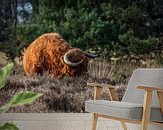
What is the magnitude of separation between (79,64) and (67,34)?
48 centimetres

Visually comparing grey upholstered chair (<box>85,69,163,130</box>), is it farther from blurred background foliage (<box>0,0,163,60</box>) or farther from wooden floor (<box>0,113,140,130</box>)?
blurred background foliage (<box>0,0,163,60</box>)

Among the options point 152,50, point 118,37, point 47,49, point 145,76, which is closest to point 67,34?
point 47,49

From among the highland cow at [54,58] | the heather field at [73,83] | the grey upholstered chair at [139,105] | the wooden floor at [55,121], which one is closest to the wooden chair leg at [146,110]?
the grey upholstered chair at [139,105]

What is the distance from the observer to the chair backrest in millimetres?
3156

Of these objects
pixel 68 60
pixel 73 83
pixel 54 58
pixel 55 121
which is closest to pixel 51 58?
pixel 54 58

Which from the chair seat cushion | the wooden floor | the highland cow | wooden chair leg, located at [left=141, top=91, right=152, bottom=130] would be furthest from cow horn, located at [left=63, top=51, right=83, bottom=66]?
wooden chair leg, located at [left=141, top=91, right=152, bottom=130]

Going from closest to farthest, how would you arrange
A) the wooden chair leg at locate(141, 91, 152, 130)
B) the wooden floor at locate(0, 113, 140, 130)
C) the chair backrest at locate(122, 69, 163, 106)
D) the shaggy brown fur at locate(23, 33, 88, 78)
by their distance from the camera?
1. the wooden chair leg at locate(141, 91, 152, 130)
2. the chair backrest at locate(122, 69, 163, 106)
3. the wooden floor at locate(0, 113, 140, 130)
4. the shaggy brown fur at locate(23, 33, 88, 78)

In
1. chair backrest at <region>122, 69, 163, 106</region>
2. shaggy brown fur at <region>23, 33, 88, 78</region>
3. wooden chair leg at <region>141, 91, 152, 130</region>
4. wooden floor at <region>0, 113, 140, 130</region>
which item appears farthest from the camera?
shaggy brown fur at <region>23, 33, 88, 78</region>

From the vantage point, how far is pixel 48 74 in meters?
4.96

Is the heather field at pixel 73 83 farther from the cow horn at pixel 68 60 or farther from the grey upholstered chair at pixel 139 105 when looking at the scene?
the grey upholstered chair at pixel 139 105

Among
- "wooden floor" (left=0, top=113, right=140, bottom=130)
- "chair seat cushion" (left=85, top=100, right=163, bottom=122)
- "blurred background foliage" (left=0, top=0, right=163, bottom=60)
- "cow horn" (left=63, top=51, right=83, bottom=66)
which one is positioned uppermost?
"blurred background foliage" (left=0, top=0, right=163, bottom=60)

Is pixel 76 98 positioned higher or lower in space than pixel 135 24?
lower

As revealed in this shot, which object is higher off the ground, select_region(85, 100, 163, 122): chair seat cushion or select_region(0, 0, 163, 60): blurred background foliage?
select_region(0, 0, 163, 60): blurred background foliage

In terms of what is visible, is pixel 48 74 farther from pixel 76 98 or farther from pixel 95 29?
pixel 95 29
